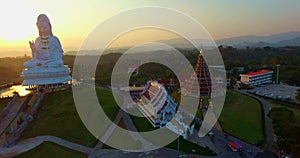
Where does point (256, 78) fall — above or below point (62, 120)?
above

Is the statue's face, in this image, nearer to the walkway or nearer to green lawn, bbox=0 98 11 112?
green lawn, bbox=0 98 11 112

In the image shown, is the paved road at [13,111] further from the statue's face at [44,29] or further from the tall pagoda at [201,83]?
the tall pagoda at [201,83]

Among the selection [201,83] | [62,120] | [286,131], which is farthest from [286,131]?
[62,120]

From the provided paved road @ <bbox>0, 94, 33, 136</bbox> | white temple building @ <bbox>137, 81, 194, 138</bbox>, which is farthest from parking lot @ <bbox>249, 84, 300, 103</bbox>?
paved road @ <bbox>0, 94, 33, 136</bbox>

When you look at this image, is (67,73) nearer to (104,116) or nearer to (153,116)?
(104,116)

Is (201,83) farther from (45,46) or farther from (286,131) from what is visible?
(45,46)

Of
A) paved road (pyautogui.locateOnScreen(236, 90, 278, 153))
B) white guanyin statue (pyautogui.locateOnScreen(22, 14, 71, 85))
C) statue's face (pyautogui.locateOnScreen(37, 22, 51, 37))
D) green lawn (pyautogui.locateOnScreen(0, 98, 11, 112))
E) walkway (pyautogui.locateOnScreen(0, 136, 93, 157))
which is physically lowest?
paved road (pyautogui.locateOnScreen(236, 90, 278, 153))
